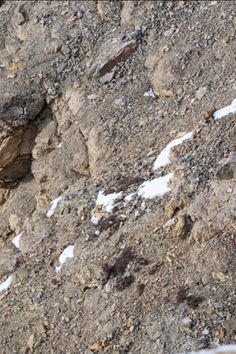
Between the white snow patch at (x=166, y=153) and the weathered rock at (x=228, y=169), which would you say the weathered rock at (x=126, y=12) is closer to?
the white snow patch at (x=166, y=153)

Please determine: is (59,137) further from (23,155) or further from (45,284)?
(45,284)

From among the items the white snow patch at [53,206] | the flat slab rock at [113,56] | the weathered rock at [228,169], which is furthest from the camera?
the flat slab rock at [113,56]

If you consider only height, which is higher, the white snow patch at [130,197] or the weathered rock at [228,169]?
the white snow patch at [130,197]

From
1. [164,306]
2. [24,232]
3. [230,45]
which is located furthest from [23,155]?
[164,306]

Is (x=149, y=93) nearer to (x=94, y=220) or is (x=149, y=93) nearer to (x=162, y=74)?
(x=162, y=74)

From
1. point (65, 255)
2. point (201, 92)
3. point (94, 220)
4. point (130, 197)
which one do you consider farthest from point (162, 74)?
point (65, 255)

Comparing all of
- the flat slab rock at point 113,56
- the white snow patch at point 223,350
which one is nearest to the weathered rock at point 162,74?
the flat slab rock at point 113,56
